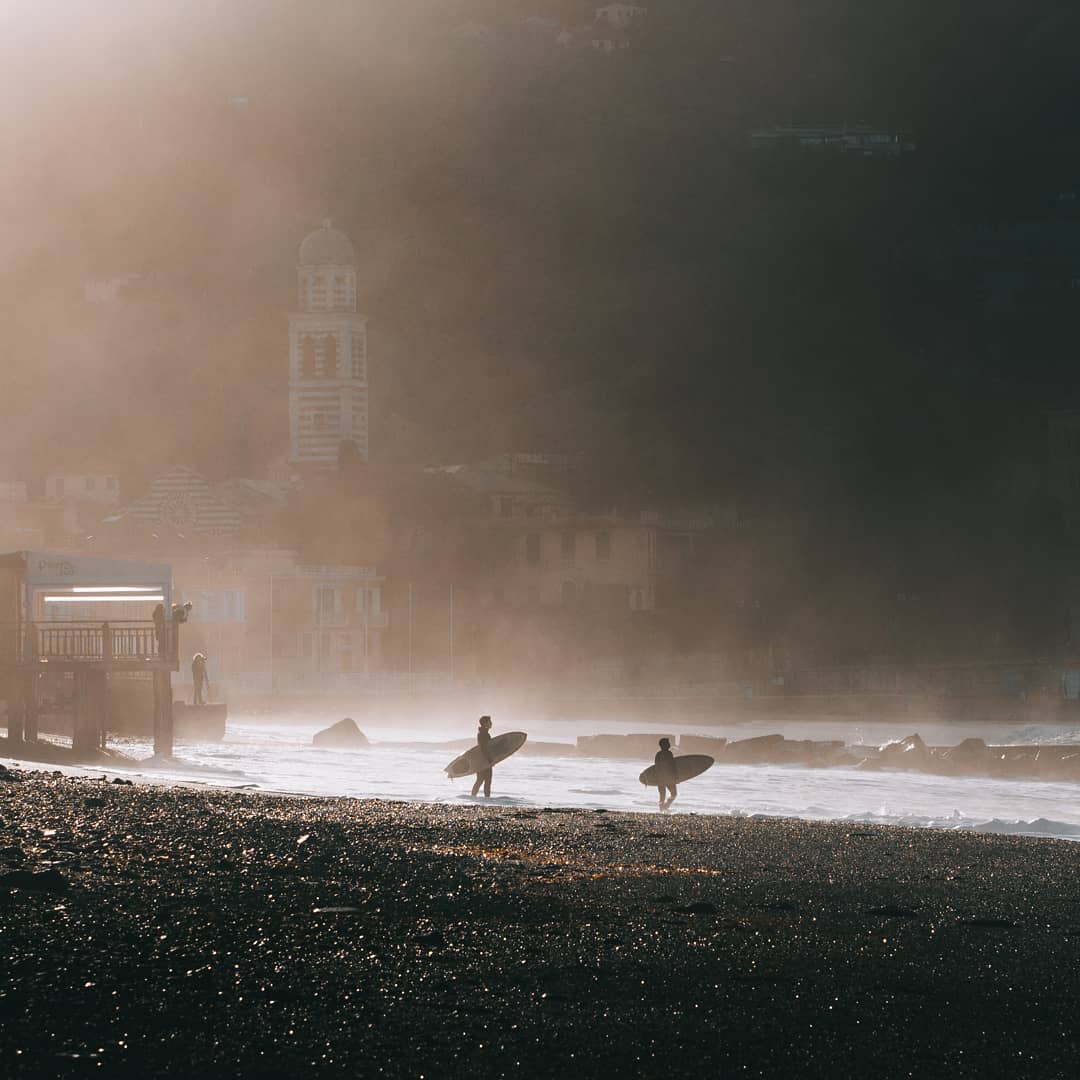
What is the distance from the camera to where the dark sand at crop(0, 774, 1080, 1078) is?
838 centimetres

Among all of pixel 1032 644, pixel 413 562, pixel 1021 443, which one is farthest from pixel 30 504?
pixel 1021 443

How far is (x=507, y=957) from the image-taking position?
10367 millimetres

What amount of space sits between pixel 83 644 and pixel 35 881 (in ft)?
85.5

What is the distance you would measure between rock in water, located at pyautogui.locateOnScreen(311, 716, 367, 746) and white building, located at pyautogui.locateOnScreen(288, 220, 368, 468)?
76568 millimetres

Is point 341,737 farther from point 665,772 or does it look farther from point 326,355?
point 326,355

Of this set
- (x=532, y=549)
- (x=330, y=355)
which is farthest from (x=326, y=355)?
(x=532, y=549)

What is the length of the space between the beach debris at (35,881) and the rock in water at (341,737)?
110 feet

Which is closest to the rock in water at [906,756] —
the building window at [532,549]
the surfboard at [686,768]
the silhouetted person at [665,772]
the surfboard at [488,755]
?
the surfboard at [686,768]

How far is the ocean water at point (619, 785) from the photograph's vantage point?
2430 cm

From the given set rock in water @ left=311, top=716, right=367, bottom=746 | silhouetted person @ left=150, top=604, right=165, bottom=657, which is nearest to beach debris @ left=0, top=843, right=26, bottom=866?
silhouetted person @ left=150, top=604, right=165, bottom=657

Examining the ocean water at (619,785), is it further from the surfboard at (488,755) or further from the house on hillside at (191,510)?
the house on hillside at (191,510)

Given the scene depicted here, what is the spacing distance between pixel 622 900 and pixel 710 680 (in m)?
72.1

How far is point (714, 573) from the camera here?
323 ft

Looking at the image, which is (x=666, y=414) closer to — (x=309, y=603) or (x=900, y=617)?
(x=900, y=617)
